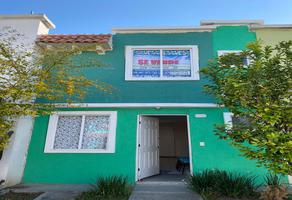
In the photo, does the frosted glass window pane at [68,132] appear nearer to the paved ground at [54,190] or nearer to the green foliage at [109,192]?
the paved ground at [54,190]

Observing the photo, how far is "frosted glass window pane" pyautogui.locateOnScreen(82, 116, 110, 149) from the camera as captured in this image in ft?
22.3

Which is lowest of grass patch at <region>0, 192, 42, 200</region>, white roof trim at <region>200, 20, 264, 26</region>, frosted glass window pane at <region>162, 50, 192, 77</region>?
grass patch at <region>0, 192, 42, 200</region>

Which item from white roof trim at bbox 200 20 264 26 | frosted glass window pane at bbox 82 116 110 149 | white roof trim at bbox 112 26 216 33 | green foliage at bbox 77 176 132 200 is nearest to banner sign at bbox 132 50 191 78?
white roof trim at bbox 112 26 216 33

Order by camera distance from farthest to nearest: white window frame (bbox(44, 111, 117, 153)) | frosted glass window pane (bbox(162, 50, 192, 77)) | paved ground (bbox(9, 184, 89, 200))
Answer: frosted glass window pane (bbox(162, 50, 192, 77)) → white window frame (bbox(44, 111, 117, 153)) → paved ground (bbox(9, 184, 89, 200))

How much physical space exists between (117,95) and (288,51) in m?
5.63

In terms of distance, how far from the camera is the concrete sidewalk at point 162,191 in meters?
5.11

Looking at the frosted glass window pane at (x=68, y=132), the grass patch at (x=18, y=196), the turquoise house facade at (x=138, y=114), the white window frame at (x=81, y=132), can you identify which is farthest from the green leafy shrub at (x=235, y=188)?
the grass patch at (x=18, y=196)

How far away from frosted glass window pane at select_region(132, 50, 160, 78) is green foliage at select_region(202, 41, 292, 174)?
3.27m

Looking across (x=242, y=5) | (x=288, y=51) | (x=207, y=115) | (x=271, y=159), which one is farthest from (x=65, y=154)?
(x=242, y=5)

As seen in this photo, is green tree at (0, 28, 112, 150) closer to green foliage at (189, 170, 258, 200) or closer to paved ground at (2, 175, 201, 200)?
paved ground at (2, 175, 201, 200)

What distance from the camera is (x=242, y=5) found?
7.75 metres

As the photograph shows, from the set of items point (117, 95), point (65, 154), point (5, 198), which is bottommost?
point (5, 198)

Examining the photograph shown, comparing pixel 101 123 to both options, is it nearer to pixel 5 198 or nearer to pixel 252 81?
pixel 5 198

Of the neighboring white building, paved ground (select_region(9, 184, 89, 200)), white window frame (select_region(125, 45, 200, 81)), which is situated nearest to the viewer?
paved ground (select_region(9, 184, 89, 200))
